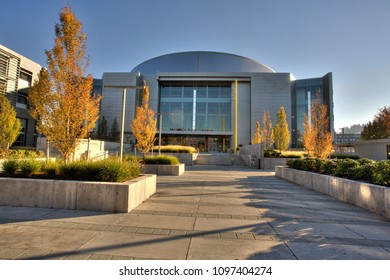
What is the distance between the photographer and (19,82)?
2875 centimetres

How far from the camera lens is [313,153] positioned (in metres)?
16.5

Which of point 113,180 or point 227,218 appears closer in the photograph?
point 227,218

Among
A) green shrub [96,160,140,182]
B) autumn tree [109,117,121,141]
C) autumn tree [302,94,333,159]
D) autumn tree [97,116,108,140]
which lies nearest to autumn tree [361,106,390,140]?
autumn tree [302,94,333,159]

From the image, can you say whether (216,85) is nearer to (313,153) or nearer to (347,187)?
A: (313,153)

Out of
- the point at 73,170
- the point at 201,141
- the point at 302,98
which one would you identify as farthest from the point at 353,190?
the point at 302,98

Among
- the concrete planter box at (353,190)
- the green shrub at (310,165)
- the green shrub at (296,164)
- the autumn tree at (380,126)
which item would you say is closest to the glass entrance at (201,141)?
the autumn tree at (380,126)

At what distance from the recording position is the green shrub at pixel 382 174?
241 inches

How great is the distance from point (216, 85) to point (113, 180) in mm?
49786

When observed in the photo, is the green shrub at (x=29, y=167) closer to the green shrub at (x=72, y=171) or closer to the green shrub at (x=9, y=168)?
the green shrub at (x=9, y=168)

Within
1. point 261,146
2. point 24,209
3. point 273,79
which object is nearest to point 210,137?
point 273,79

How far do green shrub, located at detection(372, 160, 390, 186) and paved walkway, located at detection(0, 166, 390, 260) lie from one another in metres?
1.04

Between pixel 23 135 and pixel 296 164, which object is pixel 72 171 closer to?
pixel 296 164

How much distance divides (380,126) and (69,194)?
43.0m

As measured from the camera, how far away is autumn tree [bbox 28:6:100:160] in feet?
28.4
